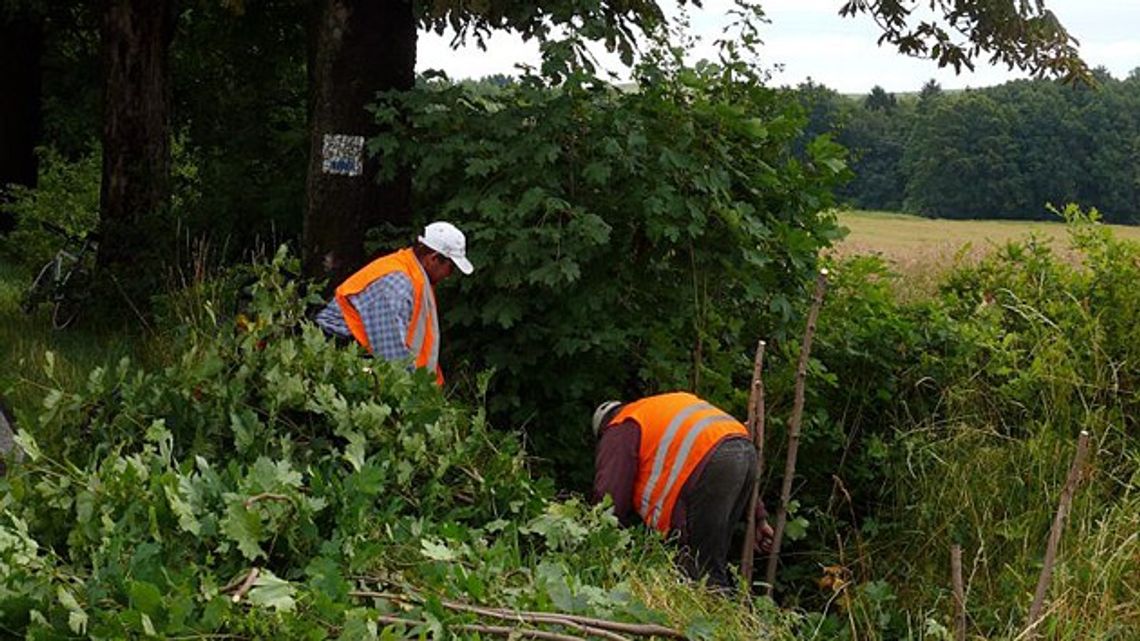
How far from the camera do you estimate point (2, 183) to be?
22281mm

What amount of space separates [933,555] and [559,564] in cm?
363

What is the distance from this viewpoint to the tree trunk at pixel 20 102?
22109mm

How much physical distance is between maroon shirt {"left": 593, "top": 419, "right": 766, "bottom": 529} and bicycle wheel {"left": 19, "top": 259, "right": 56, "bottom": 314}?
27.6ft

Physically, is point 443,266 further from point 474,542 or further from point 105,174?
point 105,174

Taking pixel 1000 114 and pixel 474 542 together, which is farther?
pixel 1000 114

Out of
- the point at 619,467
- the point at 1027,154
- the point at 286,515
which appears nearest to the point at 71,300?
the point at 619,467

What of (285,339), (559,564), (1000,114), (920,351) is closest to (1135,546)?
(920,351)

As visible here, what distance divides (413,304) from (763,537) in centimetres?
217

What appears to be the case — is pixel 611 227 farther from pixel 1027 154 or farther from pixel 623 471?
pixel 1027 154

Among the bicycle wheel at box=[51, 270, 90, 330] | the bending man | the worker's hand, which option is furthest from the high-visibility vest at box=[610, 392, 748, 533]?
the bicycle wheel at box=[51, 270, 90, 330]

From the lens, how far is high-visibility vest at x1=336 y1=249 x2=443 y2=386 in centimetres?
694

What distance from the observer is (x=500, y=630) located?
3.73 metres

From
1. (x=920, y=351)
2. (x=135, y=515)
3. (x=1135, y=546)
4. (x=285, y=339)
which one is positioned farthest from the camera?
(x=920, y=351)

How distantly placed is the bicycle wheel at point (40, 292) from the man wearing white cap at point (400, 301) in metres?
7.01
